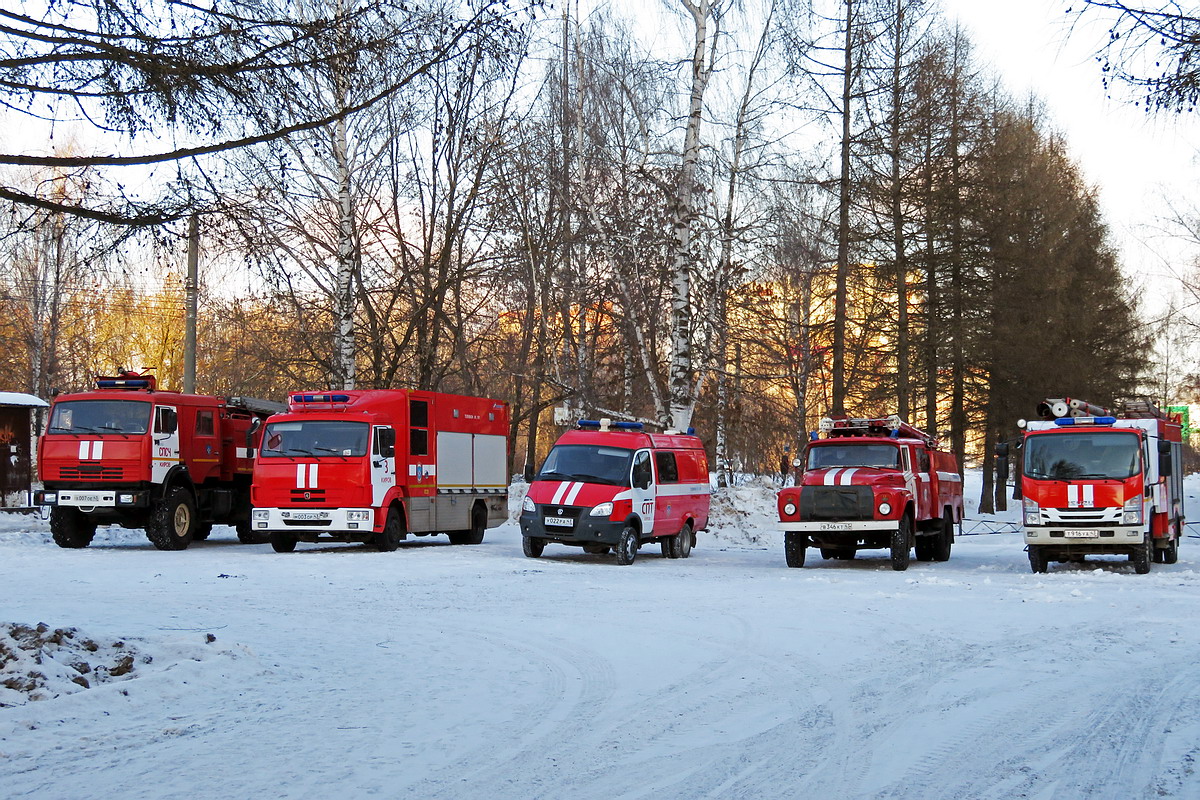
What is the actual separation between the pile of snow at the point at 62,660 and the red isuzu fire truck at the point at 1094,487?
14606 mm

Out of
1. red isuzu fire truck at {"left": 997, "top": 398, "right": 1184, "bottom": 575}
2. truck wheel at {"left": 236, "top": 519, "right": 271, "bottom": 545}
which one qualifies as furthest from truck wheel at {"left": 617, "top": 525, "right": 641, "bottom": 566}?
truck wheel at {"left": 236, "top": 519, "right": 271, "bottom": 545}

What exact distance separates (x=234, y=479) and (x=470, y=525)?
4901mm

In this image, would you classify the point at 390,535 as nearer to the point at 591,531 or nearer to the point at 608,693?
the point at 591,531

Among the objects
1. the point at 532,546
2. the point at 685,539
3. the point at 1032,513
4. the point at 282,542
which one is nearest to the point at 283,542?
the point at 282,542

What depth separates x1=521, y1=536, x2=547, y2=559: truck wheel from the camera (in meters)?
21.2

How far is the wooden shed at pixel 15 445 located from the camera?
3050cm

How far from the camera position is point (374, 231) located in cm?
2948

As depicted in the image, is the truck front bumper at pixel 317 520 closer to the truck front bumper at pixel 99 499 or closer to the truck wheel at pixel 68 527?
the truck front bumper at pixel 99 499

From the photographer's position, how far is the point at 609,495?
2066cm

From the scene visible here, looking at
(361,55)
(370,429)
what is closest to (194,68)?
(361,55)

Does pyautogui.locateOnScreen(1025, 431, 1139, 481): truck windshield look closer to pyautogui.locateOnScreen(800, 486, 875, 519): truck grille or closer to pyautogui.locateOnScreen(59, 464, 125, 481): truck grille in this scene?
pyautogui.locateOnScreen(800, 486, 875, 519): truck grille

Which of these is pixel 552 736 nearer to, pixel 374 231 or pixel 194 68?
pixel 194 68

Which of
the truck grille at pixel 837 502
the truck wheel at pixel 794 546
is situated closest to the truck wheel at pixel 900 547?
the truck grille at pixel 837 502

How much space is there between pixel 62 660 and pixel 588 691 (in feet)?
12.0
